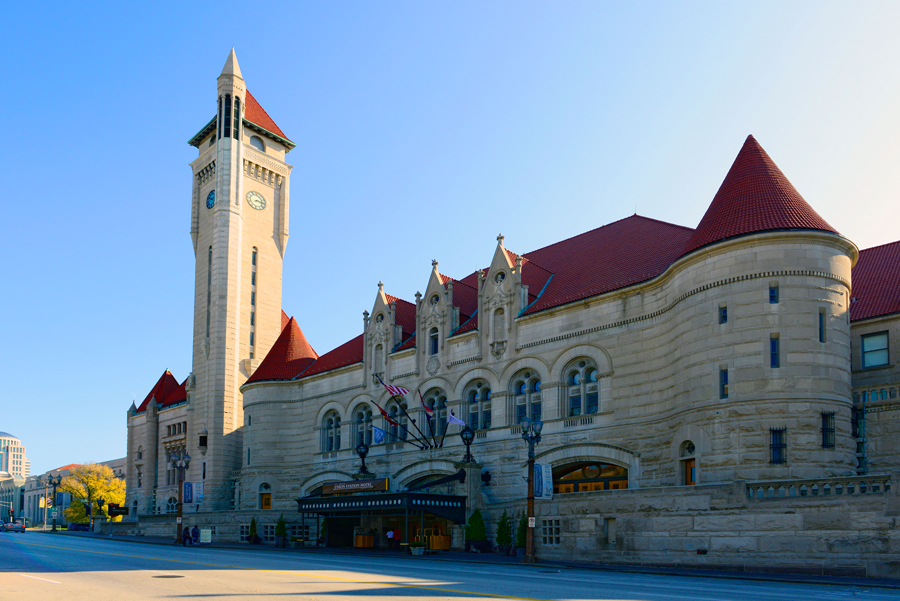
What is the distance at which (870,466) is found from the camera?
29625 millimetres

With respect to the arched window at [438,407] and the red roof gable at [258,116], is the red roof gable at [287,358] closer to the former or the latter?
the arched window at [438,407]

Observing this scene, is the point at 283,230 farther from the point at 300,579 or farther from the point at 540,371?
the point at 300,579

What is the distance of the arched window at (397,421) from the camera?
45656 mm

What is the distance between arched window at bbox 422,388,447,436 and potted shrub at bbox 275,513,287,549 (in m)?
10.4

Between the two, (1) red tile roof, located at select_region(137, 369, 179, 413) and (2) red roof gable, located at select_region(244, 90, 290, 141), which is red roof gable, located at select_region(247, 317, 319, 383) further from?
(1) red tile roof, located at select_region(137, 369, 179, 413)

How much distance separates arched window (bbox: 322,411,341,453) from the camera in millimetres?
51281

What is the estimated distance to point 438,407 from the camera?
44250 millimetres

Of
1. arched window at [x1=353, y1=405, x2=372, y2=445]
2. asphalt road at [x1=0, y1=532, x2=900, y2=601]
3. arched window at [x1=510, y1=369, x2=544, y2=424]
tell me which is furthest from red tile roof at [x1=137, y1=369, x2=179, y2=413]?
asphalt road at [x1=0, y1=532, x2=900, y2=601]

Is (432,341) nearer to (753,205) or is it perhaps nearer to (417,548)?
(417,548)

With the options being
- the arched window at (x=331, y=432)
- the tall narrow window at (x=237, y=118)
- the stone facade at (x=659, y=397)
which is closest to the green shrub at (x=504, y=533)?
the stone facade at (x=659, y=397)

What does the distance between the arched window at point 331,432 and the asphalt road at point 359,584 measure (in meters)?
26.1

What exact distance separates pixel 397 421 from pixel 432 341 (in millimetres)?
4969

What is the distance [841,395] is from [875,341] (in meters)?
5.78

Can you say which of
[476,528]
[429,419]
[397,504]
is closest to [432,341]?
[429,419]
